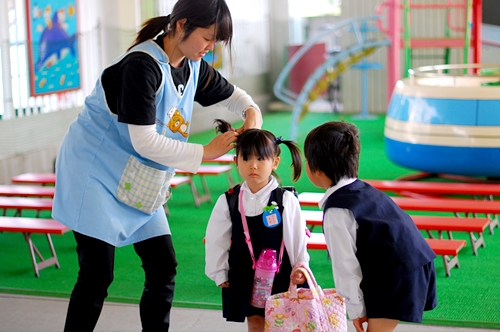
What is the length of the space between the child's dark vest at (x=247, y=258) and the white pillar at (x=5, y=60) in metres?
4.70

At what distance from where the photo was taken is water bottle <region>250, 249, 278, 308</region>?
2246mm

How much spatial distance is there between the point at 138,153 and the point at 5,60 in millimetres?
4790

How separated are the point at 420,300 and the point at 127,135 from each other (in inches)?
46.0

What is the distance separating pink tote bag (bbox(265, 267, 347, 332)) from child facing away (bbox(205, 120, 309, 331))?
0.20 metres

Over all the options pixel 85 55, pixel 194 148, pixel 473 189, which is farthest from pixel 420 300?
pixel 85 55

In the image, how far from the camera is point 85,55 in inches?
297

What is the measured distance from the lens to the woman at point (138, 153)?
2.01m

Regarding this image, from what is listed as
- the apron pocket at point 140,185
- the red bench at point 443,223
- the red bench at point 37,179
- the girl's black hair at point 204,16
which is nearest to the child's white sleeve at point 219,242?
the apron pocket at point 140,185

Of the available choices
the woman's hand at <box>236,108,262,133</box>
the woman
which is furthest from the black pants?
the woman's hand at <box>236,108,262,133</box>

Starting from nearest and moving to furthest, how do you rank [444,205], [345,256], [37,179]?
[345,256]
[444,205]
[37,179]

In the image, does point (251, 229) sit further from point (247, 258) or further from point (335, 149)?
point (335, 149)

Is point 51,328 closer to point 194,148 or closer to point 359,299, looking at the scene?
point 194,148

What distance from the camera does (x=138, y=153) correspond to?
2123 millimetres

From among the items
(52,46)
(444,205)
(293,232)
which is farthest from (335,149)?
(52,46)
